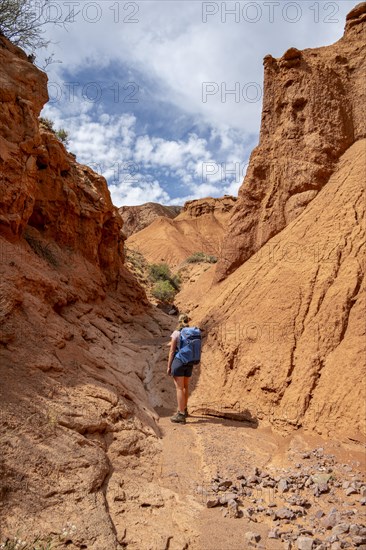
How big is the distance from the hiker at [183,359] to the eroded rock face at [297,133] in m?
3.30

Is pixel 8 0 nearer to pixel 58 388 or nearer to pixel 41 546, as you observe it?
pixel 58 388

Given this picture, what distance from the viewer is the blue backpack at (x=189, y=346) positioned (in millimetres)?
5637

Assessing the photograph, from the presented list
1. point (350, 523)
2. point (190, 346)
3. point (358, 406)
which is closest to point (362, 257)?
point (358, 406)

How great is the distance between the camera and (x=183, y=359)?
562cm

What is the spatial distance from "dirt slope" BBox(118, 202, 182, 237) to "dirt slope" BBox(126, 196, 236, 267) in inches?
223

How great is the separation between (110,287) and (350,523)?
9.65 meters

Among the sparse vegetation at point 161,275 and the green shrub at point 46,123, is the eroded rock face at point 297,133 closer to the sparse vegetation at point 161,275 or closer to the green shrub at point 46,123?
the green shrub at point 46,123

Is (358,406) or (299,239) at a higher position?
(299,239)

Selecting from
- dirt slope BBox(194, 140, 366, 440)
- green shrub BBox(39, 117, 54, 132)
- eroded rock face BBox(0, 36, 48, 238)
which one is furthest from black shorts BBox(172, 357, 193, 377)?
green shrub BBox(39, 117, 54, 132)

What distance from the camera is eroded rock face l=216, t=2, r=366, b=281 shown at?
7.84 meters

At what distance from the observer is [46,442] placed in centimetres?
330

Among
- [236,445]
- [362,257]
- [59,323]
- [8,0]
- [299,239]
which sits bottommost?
[236,445]

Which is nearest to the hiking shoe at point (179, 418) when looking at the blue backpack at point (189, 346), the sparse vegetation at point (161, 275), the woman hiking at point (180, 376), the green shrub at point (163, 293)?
the woman hiking at point (180, 376)

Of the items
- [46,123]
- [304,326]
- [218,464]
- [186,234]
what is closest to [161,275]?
[46,123]
